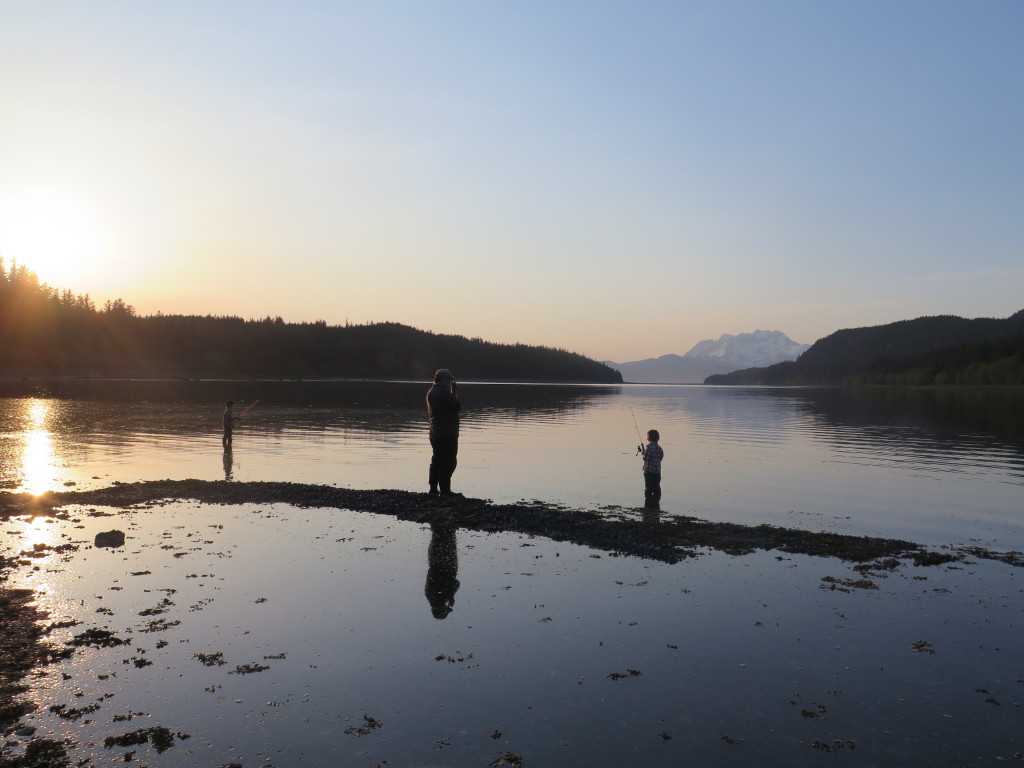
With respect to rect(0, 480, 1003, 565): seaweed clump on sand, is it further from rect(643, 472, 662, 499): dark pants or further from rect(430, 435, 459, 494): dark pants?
rect(643, 472, 662, 499): dark pants

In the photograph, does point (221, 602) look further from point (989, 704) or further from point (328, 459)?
point (328, 459)

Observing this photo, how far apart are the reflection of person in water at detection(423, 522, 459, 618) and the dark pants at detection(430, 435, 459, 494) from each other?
3103 mm

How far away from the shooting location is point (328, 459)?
96.9ft

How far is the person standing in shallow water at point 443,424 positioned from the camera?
18.3 meters

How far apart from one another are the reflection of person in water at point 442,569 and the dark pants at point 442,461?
3103mm

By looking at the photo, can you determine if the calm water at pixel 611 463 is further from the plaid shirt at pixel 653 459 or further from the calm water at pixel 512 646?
the plaid shirt at pixel 653 459

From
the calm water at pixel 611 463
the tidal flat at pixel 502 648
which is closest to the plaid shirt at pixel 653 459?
the calm water at pixel 611 463

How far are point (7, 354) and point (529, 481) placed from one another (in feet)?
551

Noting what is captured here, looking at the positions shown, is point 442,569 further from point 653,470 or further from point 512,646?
point 653,470

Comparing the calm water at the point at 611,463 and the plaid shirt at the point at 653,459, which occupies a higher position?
the plaid shirt at the point at 653,459

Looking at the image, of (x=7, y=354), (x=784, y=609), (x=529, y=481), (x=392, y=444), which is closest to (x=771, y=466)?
(x=529, y=481)

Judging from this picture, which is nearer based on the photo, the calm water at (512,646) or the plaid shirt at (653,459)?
the calm water at (512,646)

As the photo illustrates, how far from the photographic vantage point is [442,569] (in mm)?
12250

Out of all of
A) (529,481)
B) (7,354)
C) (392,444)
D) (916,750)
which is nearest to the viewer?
(916,750)
